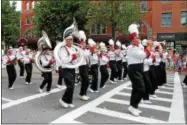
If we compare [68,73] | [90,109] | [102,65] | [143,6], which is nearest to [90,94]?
[102,65]

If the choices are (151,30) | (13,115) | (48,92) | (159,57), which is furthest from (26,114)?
(151,30)

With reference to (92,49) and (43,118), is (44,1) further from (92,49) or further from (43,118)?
(43,118)

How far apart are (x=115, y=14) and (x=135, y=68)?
2605 centimetres

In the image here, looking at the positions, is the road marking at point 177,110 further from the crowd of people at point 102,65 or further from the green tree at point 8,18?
the green tree at point 8,18

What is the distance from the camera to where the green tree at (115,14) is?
106ft

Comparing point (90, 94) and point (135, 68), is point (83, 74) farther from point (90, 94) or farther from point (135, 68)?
point (135, 68)

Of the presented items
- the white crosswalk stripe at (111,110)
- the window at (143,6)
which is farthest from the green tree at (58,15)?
the white crosswalk stripe at (111,110)

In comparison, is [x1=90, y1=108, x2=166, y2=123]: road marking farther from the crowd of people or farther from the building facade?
the building facade

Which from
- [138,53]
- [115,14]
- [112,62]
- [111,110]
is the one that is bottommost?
[111,110]

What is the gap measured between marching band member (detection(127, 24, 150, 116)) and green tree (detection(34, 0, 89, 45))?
27703 millimetres

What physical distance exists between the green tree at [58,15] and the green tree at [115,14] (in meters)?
1.90

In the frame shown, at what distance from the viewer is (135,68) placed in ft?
24.2

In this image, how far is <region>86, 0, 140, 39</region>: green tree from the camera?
1276 inches

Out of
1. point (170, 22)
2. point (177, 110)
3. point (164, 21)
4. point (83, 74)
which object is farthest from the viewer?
point (164, 21)
